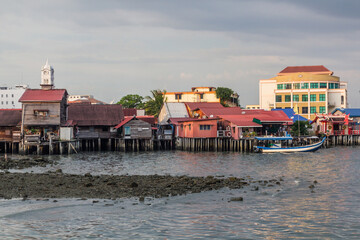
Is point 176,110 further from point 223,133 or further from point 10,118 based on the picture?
point 10,118

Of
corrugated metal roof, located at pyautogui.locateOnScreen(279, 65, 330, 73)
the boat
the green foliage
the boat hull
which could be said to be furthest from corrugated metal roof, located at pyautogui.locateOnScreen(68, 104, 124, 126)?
corrugated metal roof, located at pyautogui.locateOnScreen(279, 65, 330, 73)

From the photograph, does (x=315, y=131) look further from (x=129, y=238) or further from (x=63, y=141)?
(x=129, y=238)

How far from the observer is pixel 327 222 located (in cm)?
2341

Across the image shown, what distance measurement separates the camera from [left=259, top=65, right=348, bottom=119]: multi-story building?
371 ft

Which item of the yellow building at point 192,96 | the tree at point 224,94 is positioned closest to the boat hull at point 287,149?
the tree at point 224,94

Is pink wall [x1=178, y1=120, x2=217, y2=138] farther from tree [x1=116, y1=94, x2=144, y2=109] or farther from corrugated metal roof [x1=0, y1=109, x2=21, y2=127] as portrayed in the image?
tree [x1=116, y1=94, x2=144, y2=109]

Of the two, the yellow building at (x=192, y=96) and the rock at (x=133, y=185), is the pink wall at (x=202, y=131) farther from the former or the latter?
the yellow building at (x=192, y=96)

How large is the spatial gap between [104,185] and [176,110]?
5450 cm

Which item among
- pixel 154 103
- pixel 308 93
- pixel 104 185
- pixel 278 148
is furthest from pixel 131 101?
pixel 104 185

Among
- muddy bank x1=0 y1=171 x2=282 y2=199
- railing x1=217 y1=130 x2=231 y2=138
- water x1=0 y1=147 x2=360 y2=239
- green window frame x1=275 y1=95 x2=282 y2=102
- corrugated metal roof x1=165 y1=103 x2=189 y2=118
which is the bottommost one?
water x1=0 y1=147 x2=360 y2=239

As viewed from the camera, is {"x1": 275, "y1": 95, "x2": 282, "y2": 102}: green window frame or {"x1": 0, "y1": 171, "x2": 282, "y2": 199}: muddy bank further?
{"x1": 275, "y1": 95, "x2": 282, "y2": 102}: green window frame

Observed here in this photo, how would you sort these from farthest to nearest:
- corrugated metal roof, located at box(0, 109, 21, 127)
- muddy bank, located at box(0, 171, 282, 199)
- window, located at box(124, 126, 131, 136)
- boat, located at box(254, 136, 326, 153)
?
1. window, located at box(124, 126, 131, 136)
2. corrugated metal roof, located at box(0, 109, 21, 127)
3. boat, located at box(254, 136, 326, 153)
4. muddy bank, located at box(0, 171, 282, 199)

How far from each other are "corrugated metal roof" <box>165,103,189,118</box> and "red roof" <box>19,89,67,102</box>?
2145 cm

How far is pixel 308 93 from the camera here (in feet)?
370
